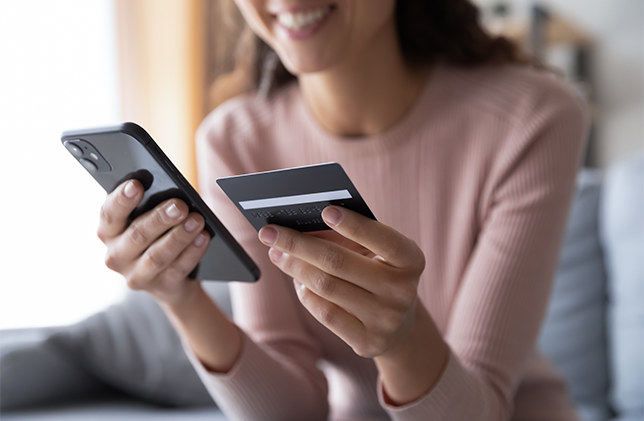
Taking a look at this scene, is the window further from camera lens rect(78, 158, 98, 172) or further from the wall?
the wall

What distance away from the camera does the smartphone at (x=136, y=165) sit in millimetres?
485

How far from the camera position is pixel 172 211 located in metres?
0.51

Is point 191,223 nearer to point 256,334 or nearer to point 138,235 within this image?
point 138,235

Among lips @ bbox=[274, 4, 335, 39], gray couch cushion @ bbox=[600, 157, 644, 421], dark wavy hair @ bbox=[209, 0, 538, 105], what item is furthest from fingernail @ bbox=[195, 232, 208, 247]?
gray couch cushion @ bbox=[600, 157, 644, 421]

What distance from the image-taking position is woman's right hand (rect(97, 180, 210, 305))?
52 cm

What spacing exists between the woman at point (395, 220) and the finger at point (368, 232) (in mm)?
25

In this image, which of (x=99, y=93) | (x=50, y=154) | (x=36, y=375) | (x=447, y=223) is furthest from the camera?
(x=99, y=93)

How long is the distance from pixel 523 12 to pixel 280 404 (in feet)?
8.31

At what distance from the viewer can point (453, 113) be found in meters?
0.84

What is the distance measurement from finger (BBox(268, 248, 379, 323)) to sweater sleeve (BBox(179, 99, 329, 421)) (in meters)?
0.28

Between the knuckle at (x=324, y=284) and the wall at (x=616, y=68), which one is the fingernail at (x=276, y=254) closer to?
the knuckle at (x=324, y=284)

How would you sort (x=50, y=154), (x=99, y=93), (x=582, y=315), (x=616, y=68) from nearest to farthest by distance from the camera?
1. (x=582, y=315)
2. (x=50, y=154)
3. (x=99, y=93)
4. (x=616, y=68)

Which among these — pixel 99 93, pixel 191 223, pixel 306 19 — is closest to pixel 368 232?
pixel 191 223

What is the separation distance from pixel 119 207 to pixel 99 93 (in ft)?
5.70
